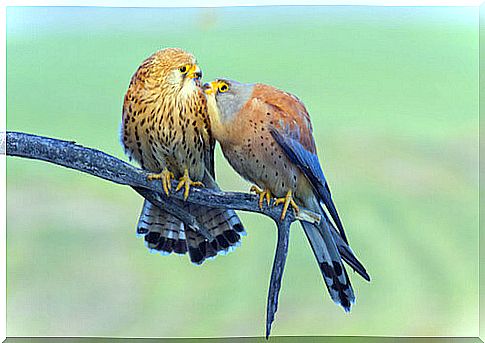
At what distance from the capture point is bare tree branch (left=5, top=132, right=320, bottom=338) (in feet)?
7.54

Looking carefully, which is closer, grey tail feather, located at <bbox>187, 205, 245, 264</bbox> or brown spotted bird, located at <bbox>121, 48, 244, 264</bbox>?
brown spotted bird, located at <bbox>121, 48, 244, 264</bbox>

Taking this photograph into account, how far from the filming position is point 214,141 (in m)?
2.28

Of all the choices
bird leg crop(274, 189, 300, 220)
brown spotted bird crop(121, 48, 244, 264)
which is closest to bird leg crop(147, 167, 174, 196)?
brown spotted bird crop(121, 48, 244, 264)

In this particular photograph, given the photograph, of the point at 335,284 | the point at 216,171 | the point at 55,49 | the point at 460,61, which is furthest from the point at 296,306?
the point at 55,49

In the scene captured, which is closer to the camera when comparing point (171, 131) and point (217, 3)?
point (171, 131)

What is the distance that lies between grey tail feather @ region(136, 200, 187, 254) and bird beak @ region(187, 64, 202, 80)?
0.42 m

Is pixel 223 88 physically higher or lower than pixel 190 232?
higher

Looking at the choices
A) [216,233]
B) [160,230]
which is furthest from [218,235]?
[160,230]

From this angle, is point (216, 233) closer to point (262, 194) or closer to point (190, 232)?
point (190, 232)

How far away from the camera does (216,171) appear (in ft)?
7.66

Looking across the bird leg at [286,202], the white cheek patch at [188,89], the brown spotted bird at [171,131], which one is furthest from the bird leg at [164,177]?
the bird leg at [286,202]

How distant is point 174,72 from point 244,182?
15.9 inches

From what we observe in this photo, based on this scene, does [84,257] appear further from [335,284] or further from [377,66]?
[377,66]

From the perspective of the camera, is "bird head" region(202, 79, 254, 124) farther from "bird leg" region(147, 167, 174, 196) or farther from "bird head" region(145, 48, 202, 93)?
"bird leg" region(147, 167, 174, 196)
